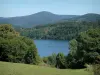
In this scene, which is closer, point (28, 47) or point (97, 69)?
point (97, 69)

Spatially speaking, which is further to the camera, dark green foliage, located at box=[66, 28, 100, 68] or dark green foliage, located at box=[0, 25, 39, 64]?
dark green foliage, located at box=[0, 25, 39, 64]

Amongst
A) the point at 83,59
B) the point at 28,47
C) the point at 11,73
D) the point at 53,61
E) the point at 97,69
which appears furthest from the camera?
the point at 53,61

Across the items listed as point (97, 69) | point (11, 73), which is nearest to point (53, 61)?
point (11, 73)

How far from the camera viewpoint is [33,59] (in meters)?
39.7

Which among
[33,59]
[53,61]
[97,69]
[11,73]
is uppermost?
[97,69]

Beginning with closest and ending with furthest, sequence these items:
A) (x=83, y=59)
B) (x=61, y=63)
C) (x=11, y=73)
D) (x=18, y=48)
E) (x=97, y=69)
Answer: (x=97, y=69), (x=11, y=73), (x=83, y=59), (x=18, y=48), (x=61, y=63)

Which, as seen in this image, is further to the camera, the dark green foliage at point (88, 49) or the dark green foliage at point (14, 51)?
the dark green foliage at point (14, 51)

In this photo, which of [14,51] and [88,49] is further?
[14,51]

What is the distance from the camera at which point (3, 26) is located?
4541 cm

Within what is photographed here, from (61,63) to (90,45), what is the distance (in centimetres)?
1166

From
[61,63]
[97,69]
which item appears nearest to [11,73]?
[97,69]

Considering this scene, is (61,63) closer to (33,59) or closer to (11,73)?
(33,59)

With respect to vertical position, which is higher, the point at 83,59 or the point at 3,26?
the point at 3,26

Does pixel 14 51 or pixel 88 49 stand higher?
pixel 88 49
